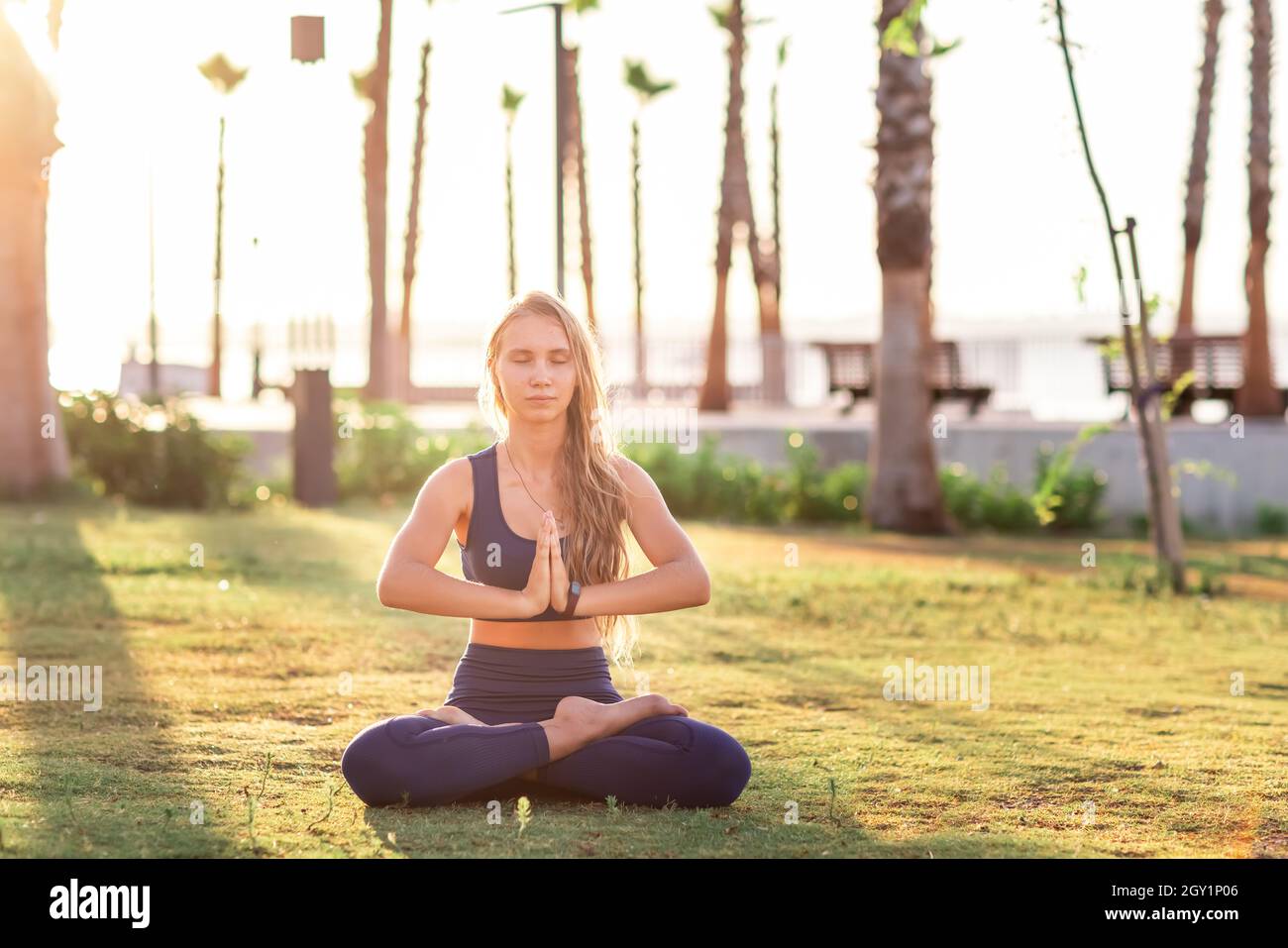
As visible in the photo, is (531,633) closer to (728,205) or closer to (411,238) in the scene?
(728,205)

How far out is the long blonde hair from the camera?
5.51 metres

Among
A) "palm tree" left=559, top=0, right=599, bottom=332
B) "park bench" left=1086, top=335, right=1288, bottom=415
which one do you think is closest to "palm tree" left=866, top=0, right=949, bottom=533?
"park bench" left=1086, top=335, right=1288, bottom=415

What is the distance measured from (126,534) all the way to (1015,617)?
7.15 meters

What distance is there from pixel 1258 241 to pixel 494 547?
20026 millimetres

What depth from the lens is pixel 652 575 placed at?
537cm

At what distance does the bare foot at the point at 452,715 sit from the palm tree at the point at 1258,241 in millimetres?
19634

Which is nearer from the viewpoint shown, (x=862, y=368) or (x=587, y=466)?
(x=587, y=466)

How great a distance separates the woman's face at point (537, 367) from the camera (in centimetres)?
551

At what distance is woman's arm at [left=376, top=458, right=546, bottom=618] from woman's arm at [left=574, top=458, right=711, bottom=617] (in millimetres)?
224

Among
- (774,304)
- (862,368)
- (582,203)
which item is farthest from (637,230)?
(862,368)

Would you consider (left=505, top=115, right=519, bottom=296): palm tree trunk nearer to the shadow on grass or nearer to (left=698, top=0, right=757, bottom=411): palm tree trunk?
(left=698, top=0, right=757, bottom=411): palm tree trunk
